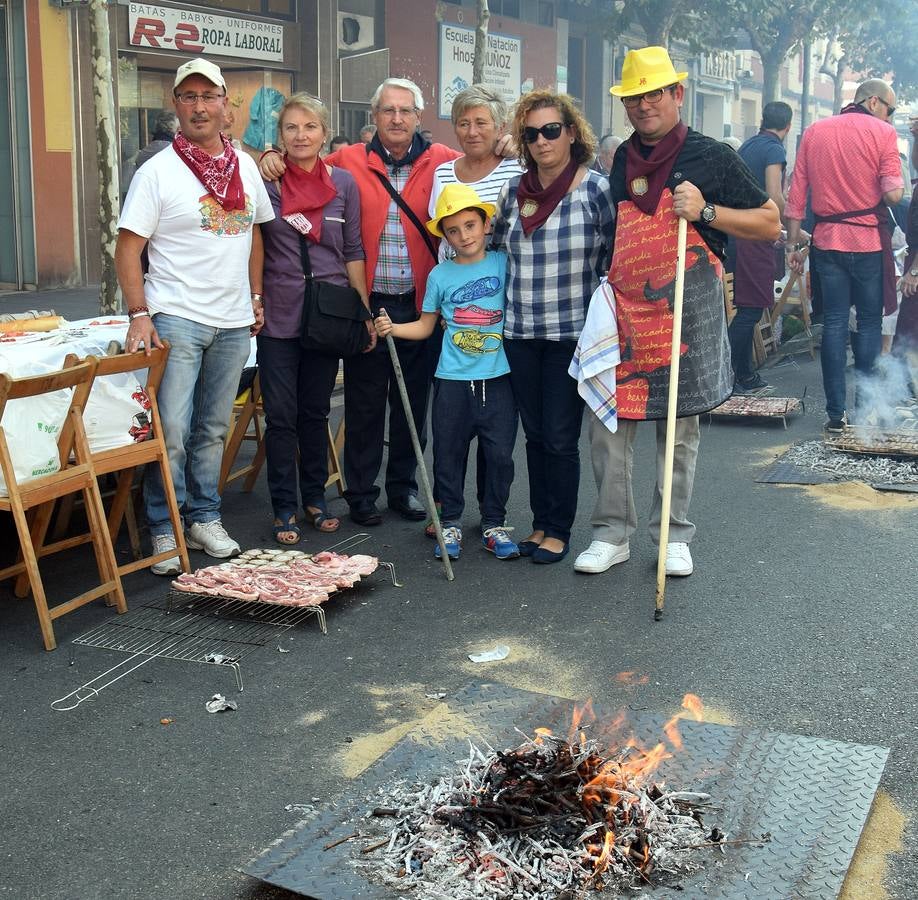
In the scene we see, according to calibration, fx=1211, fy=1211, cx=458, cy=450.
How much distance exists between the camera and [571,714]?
398 cm

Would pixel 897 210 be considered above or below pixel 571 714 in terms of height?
above

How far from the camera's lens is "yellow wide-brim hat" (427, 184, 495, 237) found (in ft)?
18.5

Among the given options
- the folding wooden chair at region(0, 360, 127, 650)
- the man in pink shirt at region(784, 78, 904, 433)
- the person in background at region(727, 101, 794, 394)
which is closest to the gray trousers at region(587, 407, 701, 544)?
the folding wooden chair at region(0, 360, 127, 650)

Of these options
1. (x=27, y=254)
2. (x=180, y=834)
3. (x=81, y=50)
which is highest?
(x=81, y=50)

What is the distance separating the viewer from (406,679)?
14.8ft

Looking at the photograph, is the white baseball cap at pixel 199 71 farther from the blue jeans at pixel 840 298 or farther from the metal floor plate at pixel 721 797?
the blue jeans at pixel 840 298

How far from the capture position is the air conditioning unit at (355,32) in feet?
67.9

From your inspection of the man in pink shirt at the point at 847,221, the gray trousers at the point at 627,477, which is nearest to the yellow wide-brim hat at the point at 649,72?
the gray trousers at the point at 627,477

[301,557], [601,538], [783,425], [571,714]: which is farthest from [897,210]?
[571,714]

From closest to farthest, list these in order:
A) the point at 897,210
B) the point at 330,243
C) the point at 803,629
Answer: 1. the point at 803,629
2. the point at 330,243
3. the point at 897,210

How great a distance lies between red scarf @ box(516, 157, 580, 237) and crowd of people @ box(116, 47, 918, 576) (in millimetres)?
10

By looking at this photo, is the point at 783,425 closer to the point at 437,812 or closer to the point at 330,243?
the point at 330,243

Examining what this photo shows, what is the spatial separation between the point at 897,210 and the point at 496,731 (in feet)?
32.3

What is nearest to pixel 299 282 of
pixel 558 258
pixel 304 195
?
pixel 304 195
